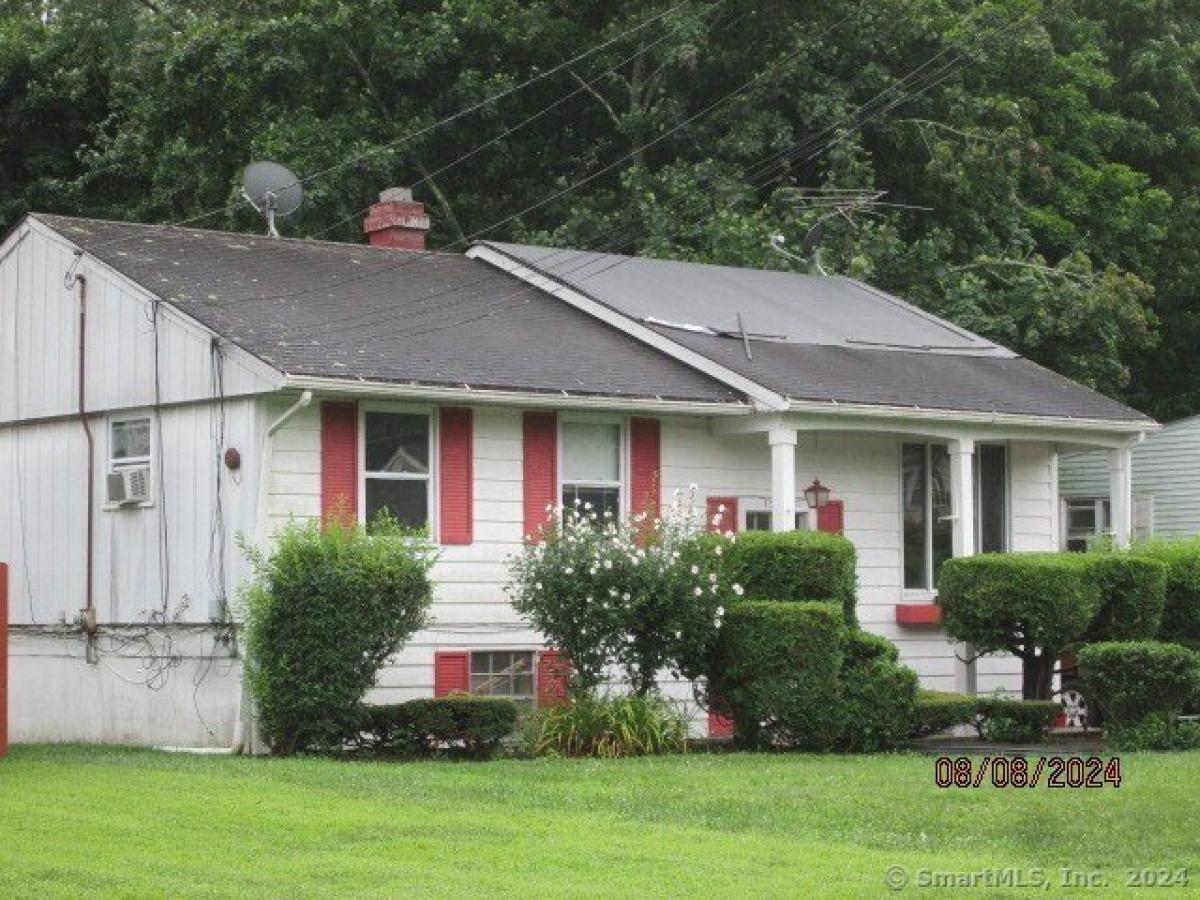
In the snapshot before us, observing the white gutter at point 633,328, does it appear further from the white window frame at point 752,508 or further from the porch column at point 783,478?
the white window frame at point 752,508

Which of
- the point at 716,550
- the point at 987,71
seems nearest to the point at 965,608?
the point at 716,550

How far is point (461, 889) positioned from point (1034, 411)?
1553 cm

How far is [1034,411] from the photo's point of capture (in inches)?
1009

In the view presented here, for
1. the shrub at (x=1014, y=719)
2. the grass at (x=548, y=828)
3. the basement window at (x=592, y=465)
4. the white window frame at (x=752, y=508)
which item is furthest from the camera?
→ the white window frame at (x=752, y=508)

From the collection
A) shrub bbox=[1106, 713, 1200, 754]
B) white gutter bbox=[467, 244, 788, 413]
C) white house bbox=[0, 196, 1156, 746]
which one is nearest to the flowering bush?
white house bbox=[0, 196, 1156, 746]

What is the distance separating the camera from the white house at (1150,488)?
33.7 meters

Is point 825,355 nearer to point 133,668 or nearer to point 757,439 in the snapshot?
point 757,439

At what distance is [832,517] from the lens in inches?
977

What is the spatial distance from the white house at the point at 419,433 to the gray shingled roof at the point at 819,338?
7 cm

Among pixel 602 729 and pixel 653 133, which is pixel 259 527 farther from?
pixel 653 133

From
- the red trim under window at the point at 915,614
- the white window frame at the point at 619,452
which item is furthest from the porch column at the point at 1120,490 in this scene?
the white window frame at the point at 619,452

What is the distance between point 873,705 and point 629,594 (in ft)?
8.29

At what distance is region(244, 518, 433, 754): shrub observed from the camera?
19.0 m

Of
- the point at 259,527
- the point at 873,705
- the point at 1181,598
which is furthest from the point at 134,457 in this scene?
the point at 1181,598
